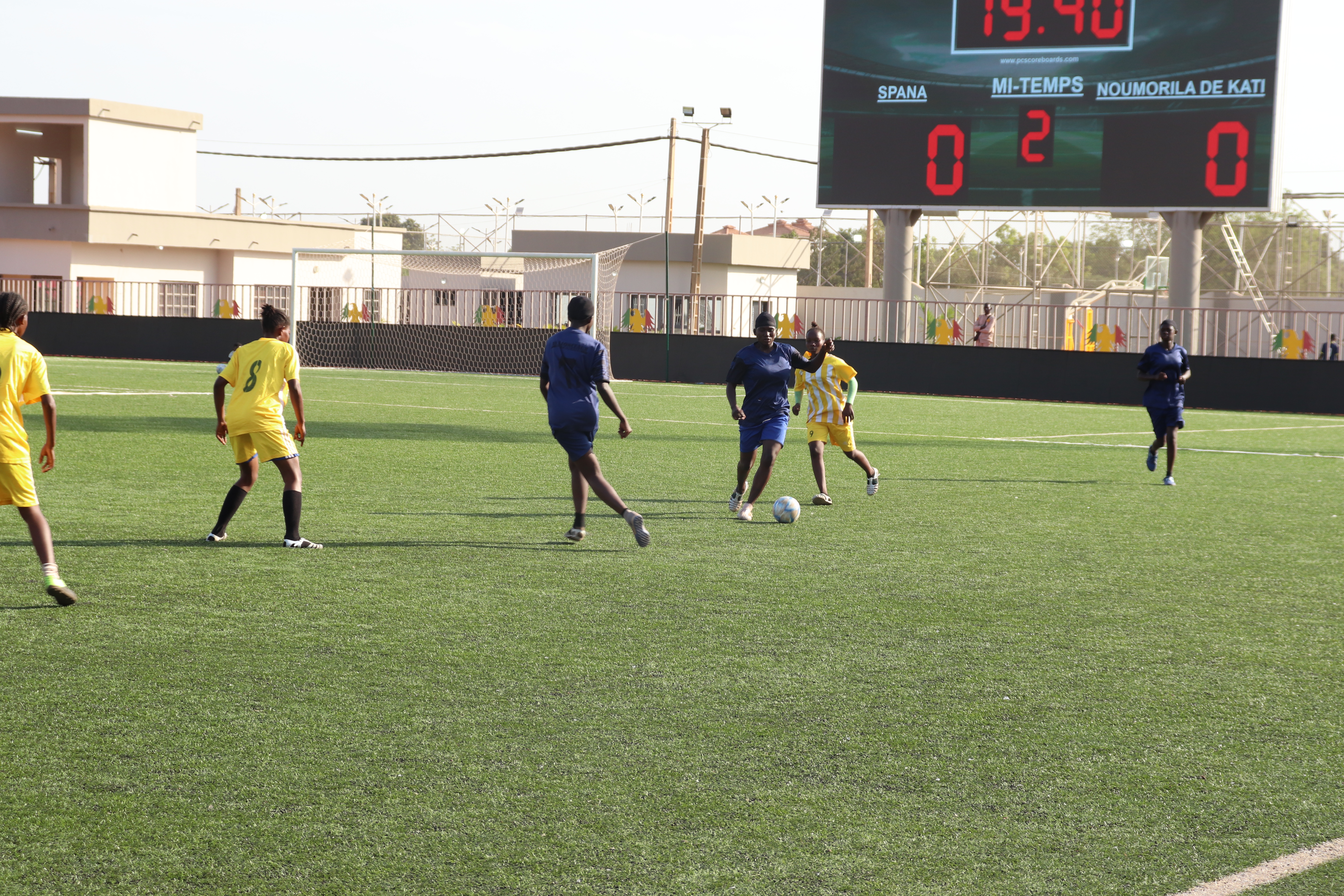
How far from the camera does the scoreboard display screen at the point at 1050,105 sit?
97.0 feet

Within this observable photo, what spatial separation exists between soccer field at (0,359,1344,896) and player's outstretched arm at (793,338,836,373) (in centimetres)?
128

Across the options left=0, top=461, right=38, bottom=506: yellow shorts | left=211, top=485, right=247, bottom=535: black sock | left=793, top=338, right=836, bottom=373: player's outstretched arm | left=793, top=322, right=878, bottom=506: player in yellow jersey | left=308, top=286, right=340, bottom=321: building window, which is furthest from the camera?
left=308, top=286, right=340, bottom=321: building window

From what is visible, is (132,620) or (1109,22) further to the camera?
(1109,22)

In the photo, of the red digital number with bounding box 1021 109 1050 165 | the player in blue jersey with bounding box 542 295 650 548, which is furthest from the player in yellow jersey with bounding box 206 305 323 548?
the red digital number with bounding box 1021 109 1050 165

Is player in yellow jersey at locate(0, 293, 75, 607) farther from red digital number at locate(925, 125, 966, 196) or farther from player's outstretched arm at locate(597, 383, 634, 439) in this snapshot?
red digital number at locate(925, 125, 966, 196)

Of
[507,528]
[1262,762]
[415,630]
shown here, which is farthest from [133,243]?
[1262,762]

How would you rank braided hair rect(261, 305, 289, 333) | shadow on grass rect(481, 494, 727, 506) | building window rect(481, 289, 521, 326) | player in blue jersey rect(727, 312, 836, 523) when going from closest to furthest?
braided hair rect(261, 305, 289, 333) → player in blue jersey rect(727, 312, 836, 523) → shadow on grass rect(481, 494, 727, 506) → building window rect(481, 289, 521, 326)

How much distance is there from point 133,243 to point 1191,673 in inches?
2073

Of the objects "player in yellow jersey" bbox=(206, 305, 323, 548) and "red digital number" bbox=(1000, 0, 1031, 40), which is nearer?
"player in yellow jersey" bbox=(206, 305, 323, 548)

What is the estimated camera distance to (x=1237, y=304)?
52.2 meters

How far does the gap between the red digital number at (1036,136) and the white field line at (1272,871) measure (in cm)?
2826

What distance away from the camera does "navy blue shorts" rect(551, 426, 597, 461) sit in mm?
10359

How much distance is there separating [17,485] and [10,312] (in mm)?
933

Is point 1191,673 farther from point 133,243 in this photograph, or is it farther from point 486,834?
point 133,243
